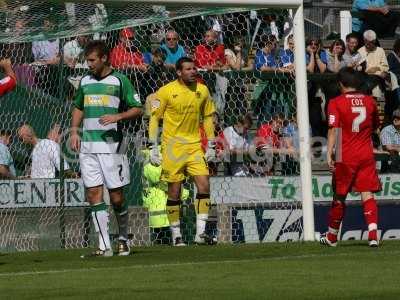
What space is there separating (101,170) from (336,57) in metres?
8.04

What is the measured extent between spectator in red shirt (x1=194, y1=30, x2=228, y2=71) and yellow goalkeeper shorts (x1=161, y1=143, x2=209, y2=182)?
2.35 m

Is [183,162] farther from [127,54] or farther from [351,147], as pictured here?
[127,54]

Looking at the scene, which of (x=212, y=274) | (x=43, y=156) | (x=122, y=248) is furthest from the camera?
(x=43, y=156)

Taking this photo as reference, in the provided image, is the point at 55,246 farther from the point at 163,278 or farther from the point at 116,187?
the point at 163,278

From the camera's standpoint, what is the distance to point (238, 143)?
711 inches

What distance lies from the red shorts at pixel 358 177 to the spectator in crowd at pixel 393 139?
537 centimetres

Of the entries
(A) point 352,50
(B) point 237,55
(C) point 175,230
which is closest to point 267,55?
(B) point 237,55

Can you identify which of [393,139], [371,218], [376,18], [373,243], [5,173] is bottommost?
[373,243]

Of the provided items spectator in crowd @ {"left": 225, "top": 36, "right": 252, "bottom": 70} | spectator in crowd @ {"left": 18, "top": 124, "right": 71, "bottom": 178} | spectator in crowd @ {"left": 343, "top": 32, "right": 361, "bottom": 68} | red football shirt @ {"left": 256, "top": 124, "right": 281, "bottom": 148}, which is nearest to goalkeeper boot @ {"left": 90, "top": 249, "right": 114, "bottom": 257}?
spectator in crowd @ {"left": 18, "top": 124, "right": 71, "bottom": 178}

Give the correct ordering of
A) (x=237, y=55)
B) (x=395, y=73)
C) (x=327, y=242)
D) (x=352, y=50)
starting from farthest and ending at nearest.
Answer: (x=395, y=73), (x=352, y=50), (x=237, y=55), (x=327, y=242)

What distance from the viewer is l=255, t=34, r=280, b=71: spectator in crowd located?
17.8 m

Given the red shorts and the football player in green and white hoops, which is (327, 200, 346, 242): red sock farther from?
the football player in green and white hoops

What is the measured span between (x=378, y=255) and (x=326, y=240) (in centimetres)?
183

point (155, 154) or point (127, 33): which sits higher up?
point (127, 33)
